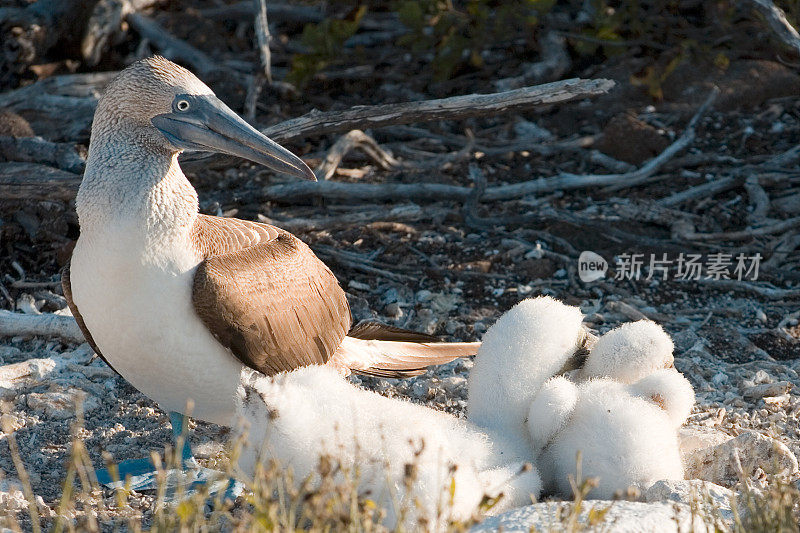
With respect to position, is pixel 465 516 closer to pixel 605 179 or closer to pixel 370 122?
pixel 370 122

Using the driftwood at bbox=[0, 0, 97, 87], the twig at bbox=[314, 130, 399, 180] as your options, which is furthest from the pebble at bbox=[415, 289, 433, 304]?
the driftwood at bbox=[0, 0, 97, 87]

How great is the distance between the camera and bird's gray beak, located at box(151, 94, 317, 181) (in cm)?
402

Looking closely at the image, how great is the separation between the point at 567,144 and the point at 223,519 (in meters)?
4.48

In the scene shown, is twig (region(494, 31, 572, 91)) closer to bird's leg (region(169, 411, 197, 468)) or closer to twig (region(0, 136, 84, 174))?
twig (region(0, 136, 84, 174))

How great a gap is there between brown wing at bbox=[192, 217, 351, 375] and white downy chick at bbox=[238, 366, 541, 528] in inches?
21.1

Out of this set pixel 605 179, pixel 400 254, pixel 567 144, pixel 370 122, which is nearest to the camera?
pixel 370 122

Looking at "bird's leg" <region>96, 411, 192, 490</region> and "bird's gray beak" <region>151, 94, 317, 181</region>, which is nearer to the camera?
"bird's gray beak" <region>151, 94, 317, 181</region>

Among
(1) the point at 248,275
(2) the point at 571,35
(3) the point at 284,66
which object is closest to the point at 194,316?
(1) the point at 248,275

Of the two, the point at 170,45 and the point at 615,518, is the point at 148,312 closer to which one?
the point at 615,518

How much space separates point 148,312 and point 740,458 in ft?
7.31

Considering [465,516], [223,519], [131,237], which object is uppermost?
[131,237]

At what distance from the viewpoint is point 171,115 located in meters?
4.02

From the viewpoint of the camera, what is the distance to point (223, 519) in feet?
12.9

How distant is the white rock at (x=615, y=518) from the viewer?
329 centimetres
